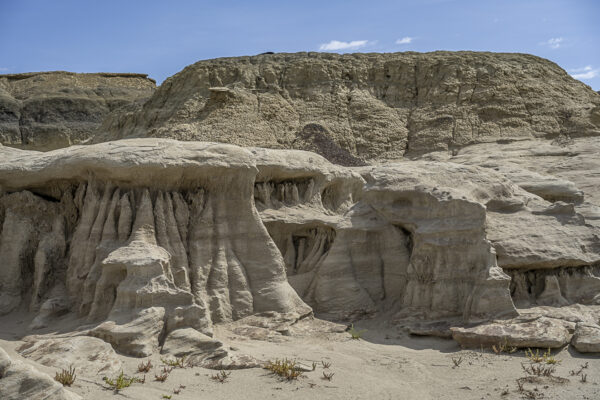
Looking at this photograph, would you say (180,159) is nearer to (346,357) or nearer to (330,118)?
(346,357)

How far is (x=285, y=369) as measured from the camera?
6238 mm

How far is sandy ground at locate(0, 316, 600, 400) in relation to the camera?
227 inches

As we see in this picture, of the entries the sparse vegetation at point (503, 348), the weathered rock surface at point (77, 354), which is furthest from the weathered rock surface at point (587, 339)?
the weathered rock surface at point (77, 354)

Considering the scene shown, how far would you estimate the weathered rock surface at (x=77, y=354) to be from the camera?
19.5 ft

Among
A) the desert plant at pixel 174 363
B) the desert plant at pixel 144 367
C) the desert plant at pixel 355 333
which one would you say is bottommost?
the desert plant at pixel 355 333

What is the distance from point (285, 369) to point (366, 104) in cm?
2531

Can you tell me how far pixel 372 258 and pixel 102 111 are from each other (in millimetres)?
41505

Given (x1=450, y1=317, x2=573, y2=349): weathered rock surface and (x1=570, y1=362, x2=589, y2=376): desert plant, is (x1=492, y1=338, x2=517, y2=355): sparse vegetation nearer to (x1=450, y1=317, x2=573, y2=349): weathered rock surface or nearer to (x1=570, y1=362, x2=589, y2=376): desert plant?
(x1=450, y1=317, x2=573, y2=349): weathered rock surface

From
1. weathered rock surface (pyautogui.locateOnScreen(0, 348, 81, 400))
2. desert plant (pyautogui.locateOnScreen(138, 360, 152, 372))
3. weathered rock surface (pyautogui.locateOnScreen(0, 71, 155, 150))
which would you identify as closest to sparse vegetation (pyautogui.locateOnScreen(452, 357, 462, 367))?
desert plant (pyautogui.locateOnScreen(138, 360, 152, 372))

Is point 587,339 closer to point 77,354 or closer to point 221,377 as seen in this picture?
point 221,377

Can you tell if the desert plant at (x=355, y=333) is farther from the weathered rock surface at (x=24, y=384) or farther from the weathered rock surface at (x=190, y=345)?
the weathered rock surface at (x=24, y=384)

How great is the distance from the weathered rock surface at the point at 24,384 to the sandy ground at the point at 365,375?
2.49 ft

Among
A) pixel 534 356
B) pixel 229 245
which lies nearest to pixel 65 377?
pixel 229 245

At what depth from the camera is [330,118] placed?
29.5 metres
